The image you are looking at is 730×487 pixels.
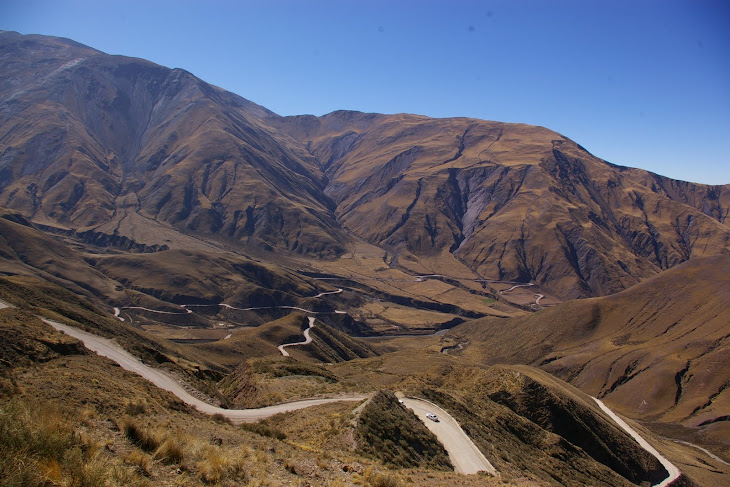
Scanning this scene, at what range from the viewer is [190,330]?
12412 centimetres

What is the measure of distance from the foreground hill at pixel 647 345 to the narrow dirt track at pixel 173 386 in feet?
222

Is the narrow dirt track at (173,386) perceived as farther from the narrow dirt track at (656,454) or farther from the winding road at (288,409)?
the narrow dirt track at (656,454)

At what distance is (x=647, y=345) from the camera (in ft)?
359

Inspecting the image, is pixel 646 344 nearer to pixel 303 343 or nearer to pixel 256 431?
pixel 303 343

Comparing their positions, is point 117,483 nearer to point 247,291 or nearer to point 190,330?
point 190,330

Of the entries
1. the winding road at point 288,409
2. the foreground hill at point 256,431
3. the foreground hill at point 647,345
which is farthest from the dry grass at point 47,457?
the foreground hill at point 647,345

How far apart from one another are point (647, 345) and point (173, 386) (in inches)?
4166

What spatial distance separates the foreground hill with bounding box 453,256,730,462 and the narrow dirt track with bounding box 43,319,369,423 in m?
67.8

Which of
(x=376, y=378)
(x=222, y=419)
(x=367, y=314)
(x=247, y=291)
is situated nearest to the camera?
(x=222, y=419)

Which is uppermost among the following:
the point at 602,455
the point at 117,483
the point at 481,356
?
the point at 117,483

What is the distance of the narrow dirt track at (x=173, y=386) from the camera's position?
34.3 meters

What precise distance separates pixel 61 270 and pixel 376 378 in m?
124

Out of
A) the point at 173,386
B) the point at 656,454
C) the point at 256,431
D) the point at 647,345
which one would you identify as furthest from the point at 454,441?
the point at 647,345

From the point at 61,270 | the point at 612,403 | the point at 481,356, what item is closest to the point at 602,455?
the point at 612,403
